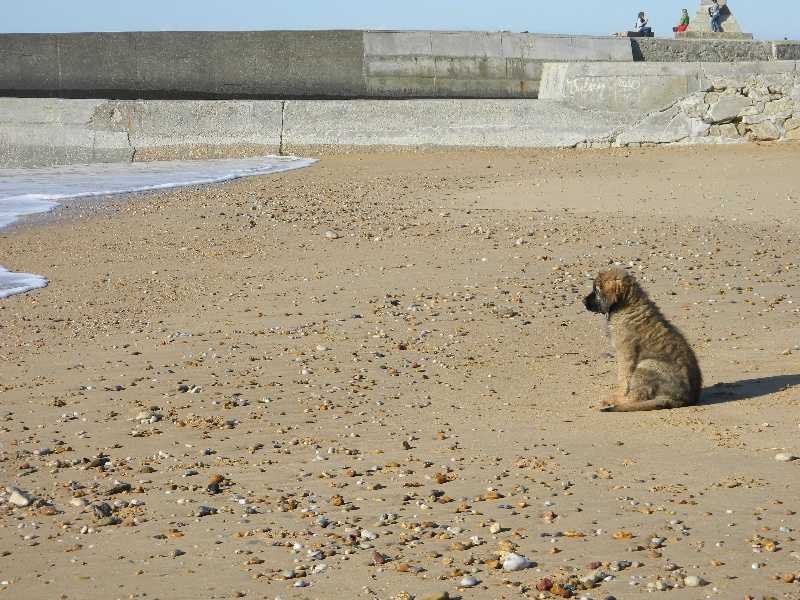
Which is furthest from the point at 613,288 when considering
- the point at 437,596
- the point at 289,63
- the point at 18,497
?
the point at 289,63

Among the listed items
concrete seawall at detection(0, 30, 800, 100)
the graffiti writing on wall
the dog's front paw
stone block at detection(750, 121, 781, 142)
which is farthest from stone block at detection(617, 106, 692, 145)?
the dog's front paw

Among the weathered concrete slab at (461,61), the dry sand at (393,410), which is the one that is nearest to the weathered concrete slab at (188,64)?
the weathered concrete slab at (461,61)

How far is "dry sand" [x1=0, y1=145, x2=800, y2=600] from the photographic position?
13.6 feet

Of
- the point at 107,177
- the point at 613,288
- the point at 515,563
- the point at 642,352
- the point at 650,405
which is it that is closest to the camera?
the point at 515,563

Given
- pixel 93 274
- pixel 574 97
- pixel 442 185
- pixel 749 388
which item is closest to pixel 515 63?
pixel 574 97

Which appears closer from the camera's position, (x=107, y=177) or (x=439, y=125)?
(x=107, y=177)

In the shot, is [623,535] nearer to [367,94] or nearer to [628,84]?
[628,84]

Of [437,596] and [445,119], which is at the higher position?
[445,119]

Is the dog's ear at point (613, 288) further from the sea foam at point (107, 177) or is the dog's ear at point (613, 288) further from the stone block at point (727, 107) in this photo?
the stone block at point (727, 107)

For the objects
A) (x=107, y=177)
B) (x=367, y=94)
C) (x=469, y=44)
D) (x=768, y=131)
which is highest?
(x=469, y=44)

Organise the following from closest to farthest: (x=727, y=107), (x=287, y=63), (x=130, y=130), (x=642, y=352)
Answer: (x=642, y=352), (x=727, y=107), (x=130, y=130), (x=287, y=63)

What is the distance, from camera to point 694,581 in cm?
383

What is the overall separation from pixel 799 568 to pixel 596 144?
585 inches

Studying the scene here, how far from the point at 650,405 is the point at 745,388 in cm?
80
